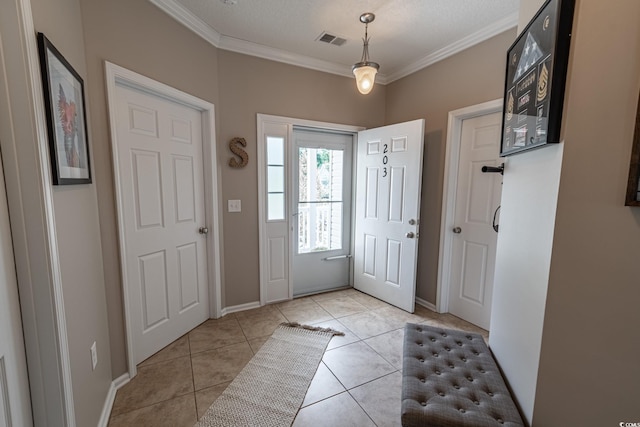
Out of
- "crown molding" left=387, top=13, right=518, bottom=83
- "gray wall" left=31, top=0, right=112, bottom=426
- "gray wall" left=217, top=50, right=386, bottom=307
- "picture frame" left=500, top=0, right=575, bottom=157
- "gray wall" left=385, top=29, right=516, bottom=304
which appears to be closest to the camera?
"picture frame" left=500, top=0, right=575, bottom=157

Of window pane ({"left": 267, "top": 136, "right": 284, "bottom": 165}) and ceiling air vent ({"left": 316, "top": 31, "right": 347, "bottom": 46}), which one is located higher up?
ceiling air vent ({"left": 316, "top": 31, "right": 347, "bottom": 46})

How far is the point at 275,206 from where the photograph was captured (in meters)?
2.94

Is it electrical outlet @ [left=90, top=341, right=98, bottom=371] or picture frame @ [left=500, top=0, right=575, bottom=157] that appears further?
electrical outlet @ [left=90, top=341, right=98, bottom=371]

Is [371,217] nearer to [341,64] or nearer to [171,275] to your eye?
[341,64]

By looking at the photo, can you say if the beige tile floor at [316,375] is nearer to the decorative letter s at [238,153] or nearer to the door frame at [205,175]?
the door frame at [205,175]

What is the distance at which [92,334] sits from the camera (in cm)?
145

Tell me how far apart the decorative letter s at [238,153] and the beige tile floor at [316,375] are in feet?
4.89

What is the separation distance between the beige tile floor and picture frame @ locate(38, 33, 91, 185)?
53.2 inches

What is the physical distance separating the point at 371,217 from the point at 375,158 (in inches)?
26.2

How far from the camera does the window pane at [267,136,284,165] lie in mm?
2834

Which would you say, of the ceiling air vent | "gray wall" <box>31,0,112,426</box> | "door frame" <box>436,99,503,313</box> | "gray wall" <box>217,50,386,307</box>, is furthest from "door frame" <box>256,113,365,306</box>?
"gray wall" <box>31,0,112,426</box>

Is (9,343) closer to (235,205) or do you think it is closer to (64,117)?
(64,117)

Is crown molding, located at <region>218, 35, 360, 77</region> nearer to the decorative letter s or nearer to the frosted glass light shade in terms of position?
the decorative letter s

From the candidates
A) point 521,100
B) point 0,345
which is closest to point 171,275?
point 0,345
